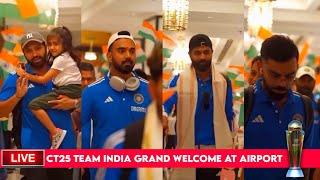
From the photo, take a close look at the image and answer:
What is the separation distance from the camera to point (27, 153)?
3879mm

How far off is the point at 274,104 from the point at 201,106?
1.98 feet

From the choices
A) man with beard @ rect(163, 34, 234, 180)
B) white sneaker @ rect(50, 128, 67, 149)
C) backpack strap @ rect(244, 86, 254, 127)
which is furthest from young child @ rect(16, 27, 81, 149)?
backpack strap @ rect(244, 86, 254, 127)

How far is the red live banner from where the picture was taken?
3863mm

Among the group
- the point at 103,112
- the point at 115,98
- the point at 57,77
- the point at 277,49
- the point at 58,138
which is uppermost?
the point at 277,49

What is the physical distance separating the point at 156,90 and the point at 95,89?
478 millimetres

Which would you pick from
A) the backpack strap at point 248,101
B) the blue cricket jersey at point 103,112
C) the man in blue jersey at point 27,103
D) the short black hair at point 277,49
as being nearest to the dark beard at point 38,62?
the man in blue jersey at point 27,103

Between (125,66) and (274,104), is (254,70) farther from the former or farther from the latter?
(125,66)

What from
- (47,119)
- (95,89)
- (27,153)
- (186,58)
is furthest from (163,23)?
(27,153)

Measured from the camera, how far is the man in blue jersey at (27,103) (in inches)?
153

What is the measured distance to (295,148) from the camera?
392 centimetres

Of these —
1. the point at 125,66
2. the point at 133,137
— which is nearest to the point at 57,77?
the point at 125,66

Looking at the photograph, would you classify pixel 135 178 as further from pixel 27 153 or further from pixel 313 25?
pixel 313 25

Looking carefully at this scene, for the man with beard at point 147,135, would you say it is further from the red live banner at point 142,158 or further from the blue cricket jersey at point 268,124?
the blue cricket jersey at point 268,124

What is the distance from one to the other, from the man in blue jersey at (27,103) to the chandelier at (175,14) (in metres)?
0.98
